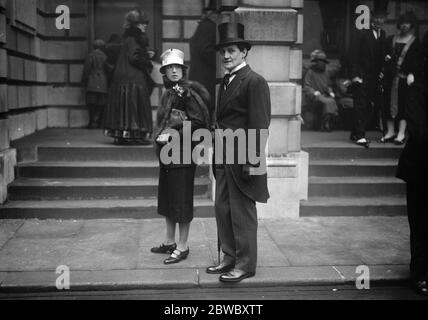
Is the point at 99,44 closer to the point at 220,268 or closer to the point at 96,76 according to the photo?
the point at 96,76

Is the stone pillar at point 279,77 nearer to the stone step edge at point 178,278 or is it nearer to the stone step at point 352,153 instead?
the stone step at point 352,153

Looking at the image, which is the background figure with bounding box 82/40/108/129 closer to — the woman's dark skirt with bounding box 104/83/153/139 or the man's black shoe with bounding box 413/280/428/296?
the woman's dark skirt with bounding box 104/83/153/139

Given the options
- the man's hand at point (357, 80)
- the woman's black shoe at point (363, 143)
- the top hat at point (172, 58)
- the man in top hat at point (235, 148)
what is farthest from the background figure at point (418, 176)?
the man's hand at point (357, 80)

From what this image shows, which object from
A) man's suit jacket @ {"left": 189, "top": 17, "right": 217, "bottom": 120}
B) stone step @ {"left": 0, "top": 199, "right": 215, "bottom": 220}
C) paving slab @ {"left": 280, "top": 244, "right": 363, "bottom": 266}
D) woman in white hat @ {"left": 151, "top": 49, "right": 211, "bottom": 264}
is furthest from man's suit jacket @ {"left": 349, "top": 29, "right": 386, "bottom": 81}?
woman in white hat @ {"left": 151, "top": 49, "right": 211, "bottom": 264}

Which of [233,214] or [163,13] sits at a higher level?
[163,13]

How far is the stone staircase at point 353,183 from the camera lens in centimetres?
831

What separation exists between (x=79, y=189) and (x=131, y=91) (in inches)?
79.2

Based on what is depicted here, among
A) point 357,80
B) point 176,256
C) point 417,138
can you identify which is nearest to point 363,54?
point 357,80

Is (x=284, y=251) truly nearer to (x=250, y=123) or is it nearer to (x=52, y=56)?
(x=250, y=123)

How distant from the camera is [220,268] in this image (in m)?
5.89

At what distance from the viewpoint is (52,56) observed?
1238 centimetres

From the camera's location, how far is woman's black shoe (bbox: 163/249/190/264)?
615 centimetres
